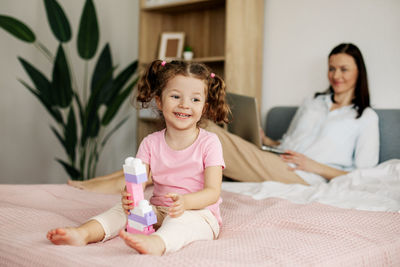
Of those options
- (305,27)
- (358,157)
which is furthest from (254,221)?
(305,27)

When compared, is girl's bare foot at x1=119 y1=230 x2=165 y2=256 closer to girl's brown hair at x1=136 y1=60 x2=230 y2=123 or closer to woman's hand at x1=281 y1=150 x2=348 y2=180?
girl's brown hair at x1=136 y1=60 x2=230 y2=123

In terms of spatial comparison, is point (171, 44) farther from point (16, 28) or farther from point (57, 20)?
point (16, 28)

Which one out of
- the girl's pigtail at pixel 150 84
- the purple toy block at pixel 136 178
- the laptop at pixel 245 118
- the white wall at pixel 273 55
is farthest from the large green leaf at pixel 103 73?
the purple toy block at pixel 136 178

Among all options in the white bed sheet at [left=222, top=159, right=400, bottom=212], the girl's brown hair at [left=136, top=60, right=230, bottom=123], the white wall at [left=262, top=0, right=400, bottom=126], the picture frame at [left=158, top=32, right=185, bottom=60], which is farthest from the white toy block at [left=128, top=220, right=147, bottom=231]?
the picture frame at [left=158, top=32, right=185, bottom=60]

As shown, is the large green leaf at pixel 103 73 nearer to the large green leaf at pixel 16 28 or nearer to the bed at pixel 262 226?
the large green leaf at pixel 16 28

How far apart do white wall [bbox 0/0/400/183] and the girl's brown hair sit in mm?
1363

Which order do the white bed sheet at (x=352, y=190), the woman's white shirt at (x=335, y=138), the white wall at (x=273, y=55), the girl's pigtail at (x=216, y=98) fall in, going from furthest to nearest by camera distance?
the white wall at (x=273, y=55) < the woman's white shirt at (x=335, y=138) < the white bed sheet at (x=352, y=190) < the girl's pigtail at (x=216, y=98)

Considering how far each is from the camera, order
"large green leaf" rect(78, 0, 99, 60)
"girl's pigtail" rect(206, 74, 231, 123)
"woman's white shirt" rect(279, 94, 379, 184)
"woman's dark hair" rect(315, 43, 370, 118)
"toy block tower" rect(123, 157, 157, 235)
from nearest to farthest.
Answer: "toy block tower" rect(123, 157, 157, 235)
"girl's pigtail" rect(206, 74, 231, 123)
"woman's white shirt" rect(279, 94, 379, 184)
"woman's dark hair" rect(315, 43, 370, 118)
"large green leaf" rect(78, 0, 99, 60)

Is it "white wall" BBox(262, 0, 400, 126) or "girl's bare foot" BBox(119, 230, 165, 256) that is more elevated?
"white wall" BBox(262, 0, 400, 126)

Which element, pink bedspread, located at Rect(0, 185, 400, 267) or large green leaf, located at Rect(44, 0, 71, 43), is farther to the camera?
large green leaf, located at Rect(44, 0, 71, 43)

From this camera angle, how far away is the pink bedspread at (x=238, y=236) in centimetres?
86

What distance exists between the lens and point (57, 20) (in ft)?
8.07

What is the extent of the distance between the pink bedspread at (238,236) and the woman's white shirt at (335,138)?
28.6 inches

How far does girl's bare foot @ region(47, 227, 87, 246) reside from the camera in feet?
2.99
